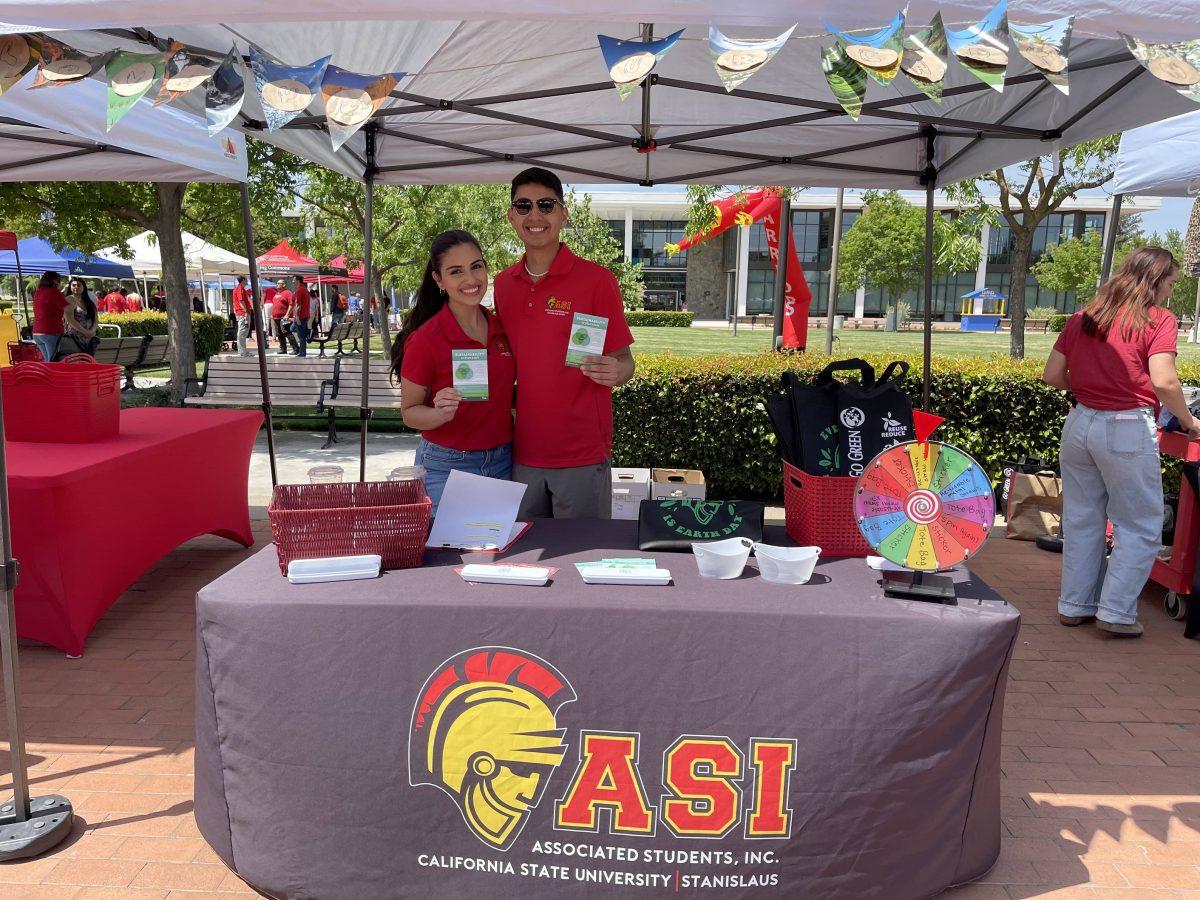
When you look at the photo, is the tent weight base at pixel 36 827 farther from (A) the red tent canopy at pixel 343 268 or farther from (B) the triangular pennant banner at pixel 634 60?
(A) the red tent canopy at pixel 343 268

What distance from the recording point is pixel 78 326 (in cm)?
1213

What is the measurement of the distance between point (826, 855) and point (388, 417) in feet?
30.7

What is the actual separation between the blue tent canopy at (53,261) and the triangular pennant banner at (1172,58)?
19133 mm

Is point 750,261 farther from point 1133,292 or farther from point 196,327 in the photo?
point 1133,292

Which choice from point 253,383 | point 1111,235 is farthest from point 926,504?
point 253,383

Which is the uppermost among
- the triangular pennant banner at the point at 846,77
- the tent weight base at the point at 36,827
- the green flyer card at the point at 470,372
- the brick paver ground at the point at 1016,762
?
the triangular pennant banner at the point at 846,77

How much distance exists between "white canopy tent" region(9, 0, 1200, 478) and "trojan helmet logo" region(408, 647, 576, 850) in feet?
5.05

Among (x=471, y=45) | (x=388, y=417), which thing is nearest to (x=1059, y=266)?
(x=388, y=417)

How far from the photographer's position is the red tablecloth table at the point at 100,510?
3.42 metres

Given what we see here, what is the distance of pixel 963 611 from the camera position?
200 cm

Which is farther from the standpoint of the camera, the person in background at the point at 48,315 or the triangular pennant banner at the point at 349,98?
the person in background at the point at 48,315

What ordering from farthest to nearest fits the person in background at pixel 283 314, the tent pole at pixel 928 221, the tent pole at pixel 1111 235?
the person in background at pixel 283 314, the tent pole at pixel 1111 235, the tent pole at pixel 928 221

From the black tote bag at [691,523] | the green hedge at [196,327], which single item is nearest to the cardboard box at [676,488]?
the black tote bag at [691,523]

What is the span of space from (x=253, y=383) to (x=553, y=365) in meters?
7.04
